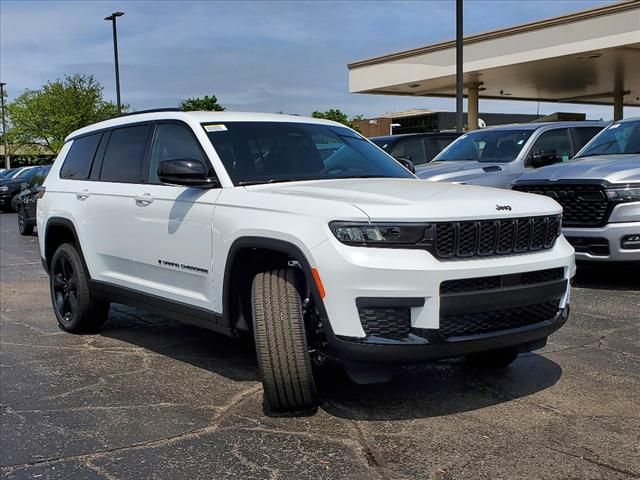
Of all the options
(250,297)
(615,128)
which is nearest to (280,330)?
(250,297)

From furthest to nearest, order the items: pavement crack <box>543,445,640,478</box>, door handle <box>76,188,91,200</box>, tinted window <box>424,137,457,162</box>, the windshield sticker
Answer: tinted window <box>424,137,457,162</box> < door handle <box>76,188,91,200</box> < the windshield sticker < pavement crack <box>543,445,640,478</box>

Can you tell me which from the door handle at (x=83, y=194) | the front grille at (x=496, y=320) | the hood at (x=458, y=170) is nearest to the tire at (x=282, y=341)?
the front grille at (x=496, y=320)

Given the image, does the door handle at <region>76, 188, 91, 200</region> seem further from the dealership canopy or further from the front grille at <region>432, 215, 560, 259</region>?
the dealership canopy

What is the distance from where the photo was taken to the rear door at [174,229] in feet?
15.6

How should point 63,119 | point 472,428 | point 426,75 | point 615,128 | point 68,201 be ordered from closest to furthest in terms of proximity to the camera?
1. point 472,428
2. point 68,201
3. point 615,128
4. point 426,75
5. point 63,119

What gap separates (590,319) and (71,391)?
436 centimetres

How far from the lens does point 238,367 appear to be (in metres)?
5.34

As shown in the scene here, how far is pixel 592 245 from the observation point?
25.3 ft

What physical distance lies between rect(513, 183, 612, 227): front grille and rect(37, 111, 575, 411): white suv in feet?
10.2

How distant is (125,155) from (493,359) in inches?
128

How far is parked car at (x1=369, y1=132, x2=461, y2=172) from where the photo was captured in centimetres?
1275

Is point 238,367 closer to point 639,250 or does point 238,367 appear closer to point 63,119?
point 639,250

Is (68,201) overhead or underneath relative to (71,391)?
overhead

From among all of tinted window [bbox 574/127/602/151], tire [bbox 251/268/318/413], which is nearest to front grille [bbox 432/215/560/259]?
tire [bbox 251/268/318/413]
